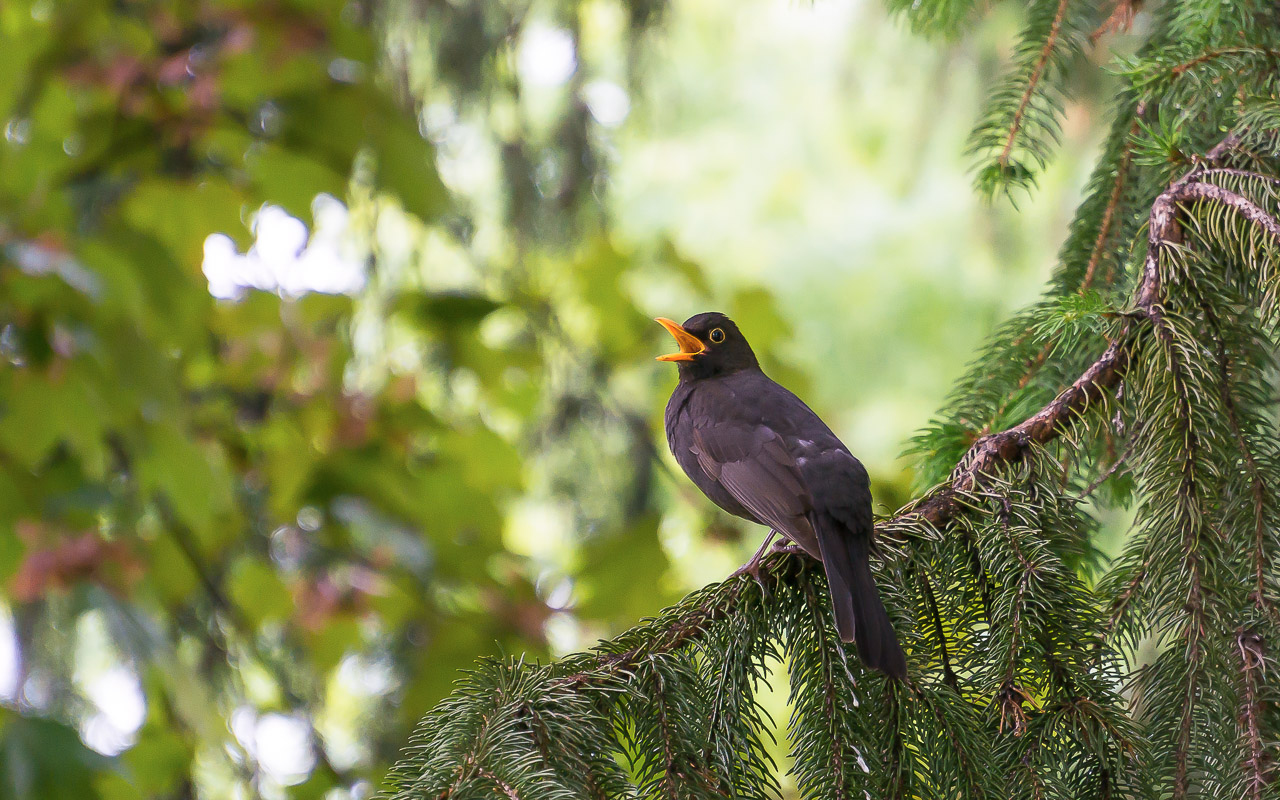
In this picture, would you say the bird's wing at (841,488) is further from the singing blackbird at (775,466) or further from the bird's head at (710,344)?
the bird's head at (710,344)

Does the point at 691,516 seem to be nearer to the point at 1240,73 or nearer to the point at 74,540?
the point at 74,540

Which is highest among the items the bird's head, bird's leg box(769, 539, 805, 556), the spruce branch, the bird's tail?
the bird's head

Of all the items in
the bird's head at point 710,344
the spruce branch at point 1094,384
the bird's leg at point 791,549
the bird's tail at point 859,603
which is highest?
the bird's head at point 710,344

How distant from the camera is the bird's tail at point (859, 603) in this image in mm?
1210

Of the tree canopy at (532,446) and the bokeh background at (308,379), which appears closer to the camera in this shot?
the tree canopy at (532,446)

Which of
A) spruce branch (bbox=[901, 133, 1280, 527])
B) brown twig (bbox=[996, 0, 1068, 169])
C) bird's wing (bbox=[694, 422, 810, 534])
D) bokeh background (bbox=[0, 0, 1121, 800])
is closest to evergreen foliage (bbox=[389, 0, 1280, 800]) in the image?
spruce branch (bbox=[901, 133, 1280, 527])

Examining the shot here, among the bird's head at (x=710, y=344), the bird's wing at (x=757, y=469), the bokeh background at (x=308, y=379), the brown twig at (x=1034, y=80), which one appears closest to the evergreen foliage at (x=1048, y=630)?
the bird's wing at (x=757, y=469)

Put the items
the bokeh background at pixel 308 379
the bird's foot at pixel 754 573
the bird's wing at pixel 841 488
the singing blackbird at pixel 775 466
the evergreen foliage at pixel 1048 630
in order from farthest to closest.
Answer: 1. the bokeh background at pixel 308 379
2. the bird's wing at pixel 841 488
3. the bird's foot at pixel 754 573
4. the singing blackbird at pixel 775 466
5. the evergreen foliage at pixel 1048 630

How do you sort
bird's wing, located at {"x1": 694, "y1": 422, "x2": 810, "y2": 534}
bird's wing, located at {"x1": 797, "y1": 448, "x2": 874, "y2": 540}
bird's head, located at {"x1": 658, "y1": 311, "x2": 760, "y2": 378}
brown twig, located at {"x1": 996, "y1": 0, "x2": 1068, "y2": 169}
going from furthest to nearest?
bird's head, located at {"x1": 658, "y1": 311, "x2": 760, "y2": 378}, brown twig, located at {"x1": 996, "y1": 0, "x2": 1068, "y2": 169}, bird's wing, located at {"x1": 694, "y1": 422, "x2": 810, "y2": 534}, bird's wing, located at {"x1": 797, "y1": 448, "x2": 874, "y2": 540}

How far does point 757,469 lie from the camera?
6.18 feet

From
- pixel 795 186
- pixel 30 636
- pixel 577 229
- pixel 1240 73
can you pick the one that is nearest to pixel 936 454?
pixel 1240 73

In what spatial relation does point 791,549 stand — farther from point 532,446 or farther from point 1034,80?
point 532,446

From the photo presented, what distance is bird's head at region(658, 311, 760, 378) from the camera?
2385 millimetres

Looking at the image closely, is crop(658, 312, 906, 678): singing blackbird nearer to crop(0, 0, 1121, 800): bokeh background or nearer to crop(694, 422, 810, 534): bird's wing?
crop(694, 422, 810, 534): bird's wing
